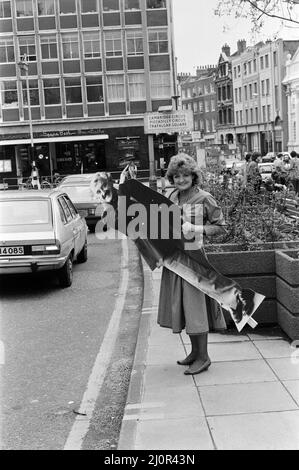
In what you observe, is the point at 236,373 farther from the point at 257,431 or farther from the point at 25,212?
the point at 25,212

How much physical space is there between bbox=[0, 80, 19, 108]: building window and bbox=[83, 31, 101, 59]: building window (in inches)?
257

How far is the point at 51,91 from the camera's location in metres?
51.5

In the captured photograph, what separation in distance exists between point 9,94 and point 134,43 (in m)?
11.3

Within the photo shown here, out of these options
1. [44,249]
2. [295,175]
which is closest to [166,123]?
[295,175]

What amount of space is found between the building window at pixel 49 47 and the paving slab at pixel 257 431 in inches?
1998

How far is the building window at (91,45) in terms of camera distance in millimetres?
50934

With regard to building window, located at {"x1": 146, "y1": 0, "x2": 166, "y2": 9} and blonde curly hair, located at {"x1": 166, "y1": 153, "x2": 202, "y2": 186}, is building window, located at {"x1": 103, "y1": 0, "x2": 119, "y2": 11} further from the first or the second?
blonde curly hair, located at {"x1": 166, "y1": 153, "x2": 202, "y2": 186}

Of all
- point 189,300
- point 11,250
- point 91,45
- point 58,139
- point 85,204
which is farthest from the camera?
point 91,45

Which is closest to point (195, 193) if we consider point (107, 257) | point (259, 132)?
point (107, 257)

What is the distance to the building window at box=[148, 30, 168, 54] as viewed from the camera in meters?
51.0

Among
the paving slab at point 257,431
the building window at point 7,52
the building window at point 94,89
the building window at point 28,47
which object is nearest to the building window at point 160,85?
the building window at point 94,89

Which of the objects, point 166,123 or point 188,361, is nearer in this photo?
point 188,361

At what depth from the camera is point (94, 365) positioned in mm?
5875

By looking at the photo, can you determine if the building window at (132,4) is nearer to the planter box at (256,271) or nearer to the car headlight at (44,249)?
the car headlight at (44,249)
